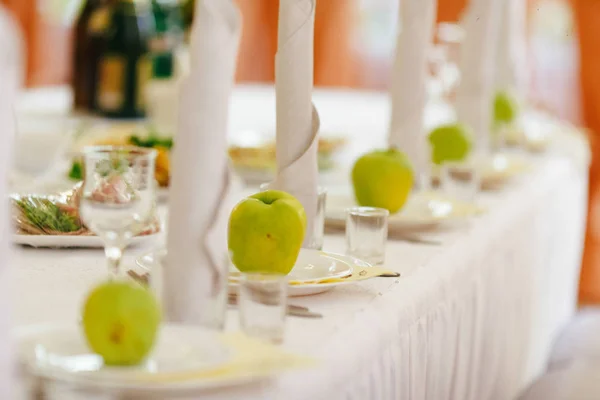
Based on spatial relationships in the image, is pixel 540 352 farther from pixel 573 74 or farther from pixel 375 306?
pixel 573 74

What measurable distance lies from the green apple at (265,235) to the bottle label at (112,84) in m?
1.64

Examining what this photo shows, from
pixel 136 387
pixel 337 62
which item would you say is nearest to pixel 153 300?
pixel 136 387

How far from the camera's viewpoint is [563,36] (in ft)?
13.7

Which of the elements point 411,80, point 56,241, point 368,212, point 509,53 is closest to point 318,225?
point 368,212

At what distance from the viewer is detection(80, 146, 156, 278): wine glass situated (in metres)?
0.88

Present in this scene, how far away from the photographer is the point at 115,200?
2.92 ft

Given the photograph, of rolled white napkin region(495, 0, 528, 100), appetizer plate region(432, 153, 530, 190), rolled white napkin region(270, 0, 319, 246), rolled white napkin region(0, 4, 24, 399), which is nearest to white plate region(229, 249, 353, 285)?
rolled white napkin region(270, 0, 319, 246)

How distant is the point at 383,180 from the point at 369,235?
0.84 ft

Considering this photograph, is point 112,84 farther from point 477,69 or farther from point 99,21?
point 477,69

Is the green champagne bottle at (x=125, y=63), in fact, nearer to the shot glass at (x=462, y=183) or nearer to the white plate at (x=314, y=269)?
the shot glass at (x=462, y=183)

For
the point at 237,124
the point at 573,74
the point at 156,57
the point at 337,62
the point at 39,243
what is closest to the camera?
the point at 39,243

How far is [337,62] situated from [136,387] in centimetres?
428

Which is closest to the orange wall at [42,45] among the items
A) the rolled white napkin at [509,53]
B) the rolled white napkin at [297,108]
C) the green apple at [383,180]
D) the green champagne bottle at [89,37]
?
the green champagne bottle at [89,37]

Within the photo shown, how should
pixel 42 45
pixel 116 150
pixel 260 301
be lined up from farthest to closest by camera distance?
pixel 42 45 → pixel 116 150 → pixel 260 301
